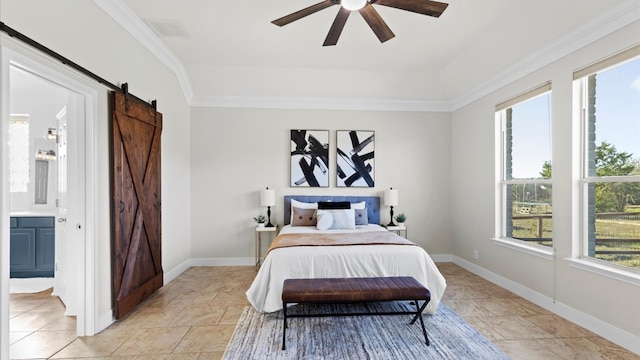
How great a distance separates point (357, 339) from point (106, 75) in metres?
3.33

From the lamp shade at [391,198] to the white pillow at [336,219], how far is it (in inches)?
30.1

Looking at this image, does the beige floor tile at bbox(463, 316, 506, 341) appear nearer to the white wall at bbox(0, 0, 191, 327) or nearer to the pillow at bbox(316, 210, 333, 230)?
the pillow at bbox(316, 210, 333, 230)

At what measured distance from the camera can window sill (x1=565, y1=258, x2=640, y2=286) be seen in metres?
2.37

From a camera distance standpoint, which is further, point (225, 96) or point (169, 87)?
point (225, 96)

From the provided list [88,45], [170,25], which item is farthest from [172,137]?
[88,45]

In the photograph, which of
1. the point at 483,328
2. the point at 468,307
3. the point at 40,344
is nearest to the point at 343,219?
the point at 468,307

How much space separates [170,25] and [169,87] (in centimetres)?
100

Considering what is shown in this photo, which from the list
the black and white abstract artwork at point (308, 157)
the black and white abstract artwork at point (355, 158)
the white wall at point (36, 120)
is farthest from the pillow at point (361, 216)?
the white wall at point (36, 120)

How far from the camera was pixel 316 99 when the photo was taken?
16.6 feet

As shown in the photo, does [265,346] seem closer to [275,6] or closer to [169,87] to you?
[275,6]

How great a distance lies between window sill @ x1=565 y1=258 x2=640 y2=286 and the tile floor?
55cm

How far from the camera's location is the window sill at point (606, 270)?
2.37 metres

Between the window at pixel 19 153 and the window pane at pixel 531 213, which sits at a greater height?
the window at pixel 19 153

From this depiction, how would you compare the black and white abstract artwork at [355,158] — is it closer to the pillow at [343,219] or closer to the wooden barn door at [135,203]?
the pillow at [343,219]
